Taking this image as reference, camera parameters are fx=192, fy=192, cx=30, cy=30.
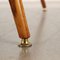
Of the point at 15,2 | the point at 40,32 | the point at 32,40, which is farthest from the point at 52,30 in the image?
the point at 15,2

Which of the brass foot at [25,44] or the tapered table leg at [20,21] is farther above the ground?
the tapered table leg at [20,21]

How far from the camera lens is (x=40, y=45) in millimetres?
748

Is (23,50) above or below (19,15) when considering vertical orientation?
below

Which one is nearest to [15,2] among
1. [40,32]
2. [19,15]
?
[19,15]

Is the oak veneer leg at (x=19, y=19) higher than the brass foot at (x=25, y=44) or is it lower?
higher

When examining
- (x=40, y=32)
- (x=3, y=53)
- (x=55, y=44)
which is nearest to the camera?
(x=3, y=53)

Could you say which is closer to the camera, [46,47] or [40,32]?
[46,47]

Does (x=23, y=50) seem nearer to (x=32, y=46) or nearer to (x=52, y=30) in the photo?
(x=32, y=46)

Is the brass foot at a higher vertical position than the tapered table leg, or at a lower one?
lower

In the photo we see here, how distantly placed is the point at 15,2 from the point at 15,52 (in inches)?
7.8

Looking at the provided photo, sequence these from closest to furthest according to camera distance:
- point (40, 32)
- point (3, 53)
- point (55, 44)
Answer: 1. point (3, 53)
2. point (55, 44)
3. point (40, 32)

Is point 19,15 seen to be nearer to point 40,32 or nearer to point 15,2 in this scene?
point 15,2

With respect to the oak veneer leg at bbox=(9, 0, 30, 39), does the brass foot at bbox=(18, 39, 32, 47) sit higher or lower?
lower

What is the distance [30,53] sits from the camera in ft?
2.16
